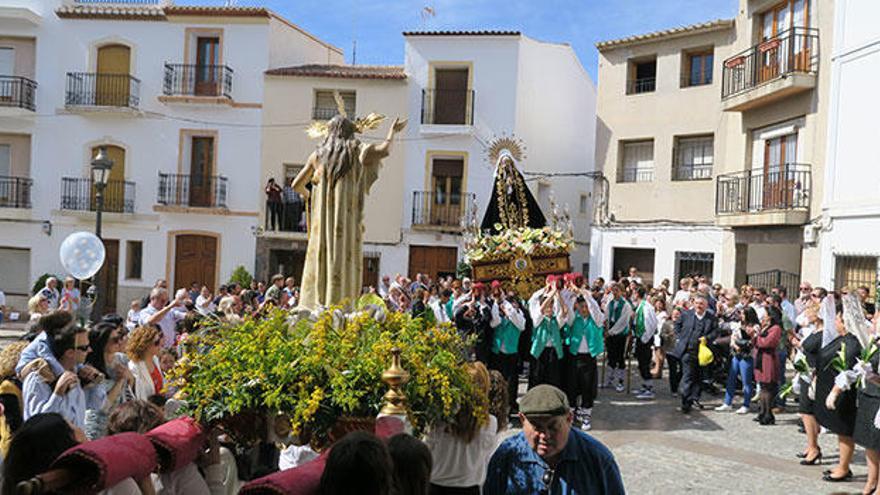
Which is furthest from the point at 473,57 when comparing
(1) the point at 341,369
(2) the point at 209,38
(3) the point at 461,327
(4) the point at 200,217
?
(1) the point at 341,369

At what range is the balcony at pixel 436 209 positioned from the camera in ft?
76.1

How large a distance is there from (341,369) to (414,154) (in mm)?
20290

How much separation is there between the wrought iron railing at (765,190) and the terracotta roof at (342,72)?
10823 mm

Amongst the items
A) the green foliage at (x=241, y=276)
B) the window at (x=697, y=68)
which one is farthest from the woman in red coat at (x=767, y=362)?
the green foliage at (x=241, y=276)

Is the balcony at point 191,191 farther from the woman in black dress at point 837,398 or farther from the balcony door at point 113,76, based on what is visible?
the woman in black dress at point 837,398

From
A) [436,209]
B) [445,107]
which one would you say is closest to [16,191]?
[436,209]

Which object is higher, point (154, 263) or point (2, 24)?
point (2, 24)

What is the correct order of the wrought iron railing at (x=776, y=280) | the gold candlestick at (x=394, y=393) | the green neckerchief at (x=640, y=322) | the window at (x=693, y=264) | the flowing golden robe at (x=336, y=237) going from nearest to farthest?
the gold candlestick at (x=394, y=393) < the flowing golden robe at (x=336, y=237) < the green neckerchief at (x=640, y=322) < the wrought iron railing at (x=776, y=280) < the window at (x=693, y=264)

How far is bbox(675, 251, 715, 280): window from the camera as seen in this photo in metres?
19.9

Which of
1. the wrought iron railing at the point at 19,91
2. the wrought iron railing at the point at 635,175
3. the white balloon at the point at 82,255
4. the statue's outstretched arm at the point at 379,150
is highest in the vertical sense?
the wrought iron railing at the point at 19,91

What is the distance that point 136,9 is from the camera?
2425 centimetres

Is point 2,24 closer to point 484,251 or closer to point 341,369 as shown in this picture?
point 484,251

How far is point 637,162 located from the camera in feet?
72.4

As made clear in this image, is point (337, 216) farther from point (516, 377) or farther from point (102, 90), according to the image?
point (102, 90)
